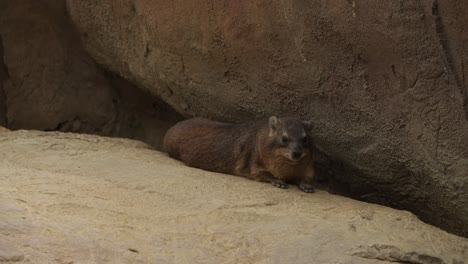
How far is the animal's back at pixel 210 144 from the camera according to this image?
324 inches

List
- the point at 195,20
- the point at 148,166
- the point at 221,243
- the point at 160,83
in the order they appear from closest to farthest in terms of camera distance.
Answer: the point at 221,243 < the point at 148,166 < the point at 195,20 < the point at 160,83

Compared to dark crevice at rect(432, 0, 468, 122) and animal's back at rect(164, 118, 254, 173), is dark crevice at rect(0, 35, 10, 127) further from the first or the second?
dark crevice at rect(432, 0, 468, 122)

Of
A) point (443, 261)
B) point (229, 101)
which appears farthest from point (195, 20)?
point (443, 261)

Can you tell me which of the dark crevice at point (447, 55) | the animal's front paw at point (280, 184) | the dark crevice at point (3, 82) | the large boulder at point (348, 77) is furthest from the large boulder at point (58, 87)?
the dark crevice at point (447, 55)

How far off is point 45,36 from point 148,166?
3.19 metres

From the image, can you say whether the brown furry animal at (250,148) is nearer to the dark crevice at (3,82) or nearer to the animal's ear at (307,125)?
the animal's ear at (307,125)

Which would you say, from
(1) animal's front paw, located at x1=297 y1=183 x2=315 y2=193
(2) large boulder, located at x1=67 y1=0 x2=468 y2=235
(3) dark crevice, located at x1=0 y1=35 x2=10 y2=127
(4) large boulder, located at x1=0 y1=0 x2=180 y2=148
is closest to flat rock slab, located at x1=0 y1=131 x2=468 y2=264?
(1) animal's front paw, located at x1=297 y1=183 x2=315 y2=193

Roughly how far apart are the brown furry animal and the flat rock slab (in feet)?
0.88

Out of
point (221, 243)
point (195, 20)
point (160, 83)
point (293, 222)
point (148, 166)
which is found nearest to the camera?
point (221, 243)

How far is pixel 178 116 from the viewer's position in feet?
32.4

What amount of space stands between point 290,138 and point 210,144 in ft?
3.42

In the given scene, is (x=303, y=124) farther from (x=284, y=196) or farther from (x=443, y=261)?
(x=443, y=261)

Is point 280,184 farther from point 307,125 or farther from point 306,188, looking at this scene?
point 307,125

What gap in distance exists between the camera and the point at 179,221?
6.14 metres
